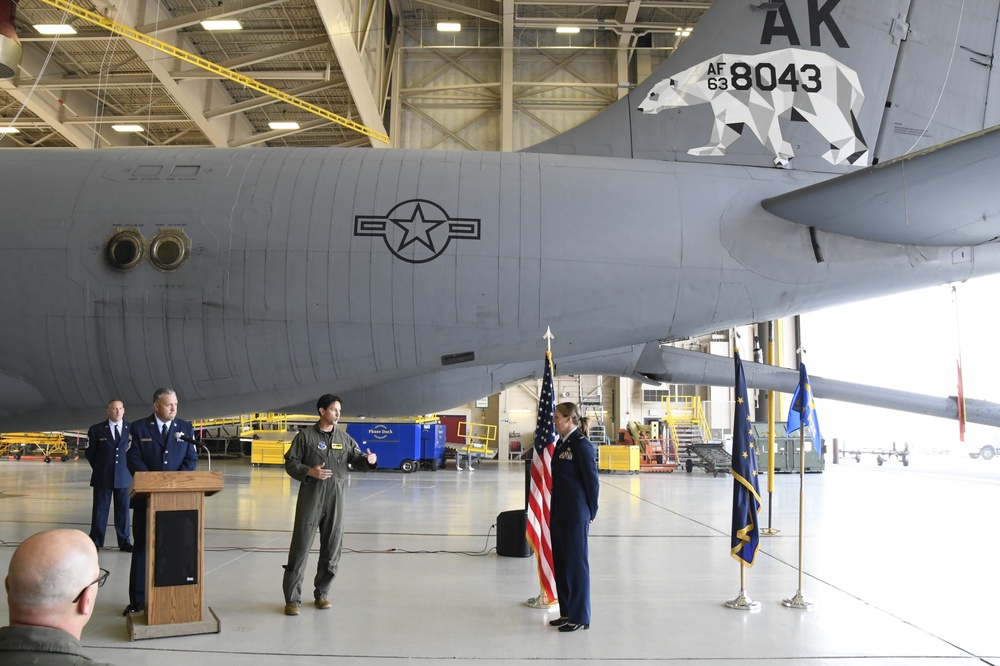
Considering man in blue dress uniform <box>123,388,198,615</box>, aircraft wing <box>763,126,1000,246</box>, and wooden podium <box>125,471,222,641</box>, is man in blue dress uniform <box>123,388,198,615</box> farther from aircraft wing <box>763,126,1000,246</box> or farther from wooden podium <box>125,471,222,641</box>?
aircraft wing <box>763,126,1000,246</box>

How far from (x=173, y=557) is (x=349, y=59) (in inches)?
638

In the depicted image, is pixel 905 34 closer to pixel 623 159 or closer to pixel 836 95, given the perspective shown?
pixel 836 95

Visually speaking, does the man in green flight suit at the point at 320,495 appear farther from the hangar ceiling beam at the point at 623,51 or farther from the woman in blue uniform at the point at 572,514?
the hangar ceiling beam at the point at 623,51

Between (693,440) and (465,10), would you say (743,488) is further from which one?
(465,10)

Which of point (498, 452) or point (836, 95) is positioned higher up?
point (836, 95)

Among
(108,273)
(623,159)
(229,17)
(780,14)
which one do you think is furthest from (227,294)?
(229,17)

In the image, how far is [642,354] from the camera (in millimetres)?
10148

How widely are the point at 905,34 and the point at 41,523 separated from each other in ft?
39.0

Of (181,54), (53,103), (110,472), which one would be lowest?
(110,472)

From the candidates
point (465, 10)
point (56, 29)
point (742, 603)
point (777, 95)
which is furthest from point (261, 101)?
point (742, 603)

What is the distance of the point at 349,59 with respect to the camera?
18.4 meters

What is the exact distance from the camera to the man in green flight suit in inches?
201

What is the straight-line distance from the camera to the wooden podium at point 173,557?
461 cm

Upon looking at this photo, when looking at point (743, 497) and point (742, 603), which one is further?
point (743, 497)
